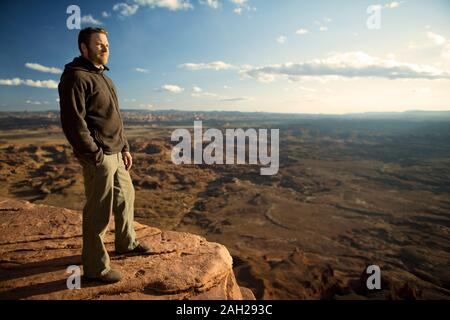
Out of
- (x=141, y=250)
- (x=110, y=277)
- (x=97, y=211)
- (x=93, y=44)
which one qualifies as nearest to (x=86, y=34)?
(x=93, y=44)

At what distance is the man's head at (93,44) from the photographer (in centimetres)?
238

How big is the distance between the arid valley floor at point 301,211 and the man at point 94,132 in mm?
6095

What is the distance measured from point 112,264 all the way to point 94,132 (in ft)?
4.06

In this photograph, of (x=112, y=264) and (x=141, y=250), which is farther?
(x=141, y=250)

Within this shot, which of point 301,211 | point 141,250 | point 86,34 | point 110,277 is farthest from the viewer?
point 301,211

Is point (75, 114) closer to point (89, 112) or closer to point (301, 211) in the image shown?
point (89, 112)

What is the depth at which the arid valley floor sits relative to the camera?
366 inches

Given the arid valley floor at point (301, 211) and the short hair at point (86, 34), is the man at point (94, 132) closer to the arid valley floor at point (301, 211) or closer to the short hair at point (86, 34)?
the short hair at point (86, 34)

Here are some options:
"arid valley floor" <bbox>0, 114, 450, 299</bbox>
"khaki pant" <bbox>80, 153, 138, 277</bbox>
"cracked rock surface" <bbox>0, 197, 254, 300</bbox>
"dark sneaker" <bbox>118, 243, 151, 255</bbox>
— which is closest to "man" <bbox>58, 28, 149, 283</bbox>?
"khaki pant" <bbox>80, 153, 138, 277</bbox>

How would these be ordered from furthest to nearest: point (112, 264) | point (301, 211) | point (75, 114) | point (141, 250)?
point (301, 211)
point (141, 250)
point (112, 264)
point (75, 114)

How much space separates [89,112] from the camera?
2.38 metres

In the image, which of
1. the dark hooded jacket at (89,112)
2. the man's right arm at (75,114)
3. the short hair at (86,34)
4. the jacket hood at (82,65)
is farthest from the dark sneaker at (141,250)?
the short hair at (86,34)
